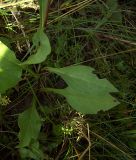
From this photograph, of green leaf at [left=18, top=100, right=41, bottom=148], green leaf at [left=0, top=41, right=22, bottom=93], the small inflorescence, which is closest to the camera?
green leaf at [left=0, top=41, right=22, bottom=93]

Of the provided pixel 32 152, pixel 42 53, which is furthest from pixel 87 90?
pixel 32 152

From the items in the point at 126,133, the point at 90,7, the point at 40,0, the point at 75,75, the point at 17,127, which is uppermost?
the point at 40,0

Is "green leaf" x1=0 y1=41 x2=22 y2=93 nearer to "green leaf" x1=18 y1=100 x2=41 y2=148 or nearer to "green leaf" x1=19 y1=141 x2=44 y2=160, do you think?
"green leaf" x1=18 y1=100 x2=41 y2=148

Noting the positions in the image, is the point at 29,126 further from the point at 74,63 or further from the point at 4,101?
the point at 74,63

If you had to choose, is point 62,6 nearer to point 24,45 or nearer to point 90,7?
point 90,7

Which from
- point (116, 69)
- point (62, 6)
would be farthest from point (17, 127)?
point (62, 6)

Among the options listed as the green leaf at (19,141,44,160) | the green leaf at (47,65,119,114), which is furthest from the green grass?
the green leaf at (47,65,119,114)
